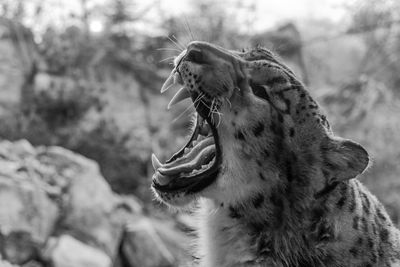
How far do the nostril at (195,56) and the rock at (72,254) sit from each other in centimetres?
465

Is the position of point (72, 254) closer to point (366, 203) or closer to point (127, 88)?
point (366, 203)

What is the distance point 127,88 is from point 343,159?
12.1 metres

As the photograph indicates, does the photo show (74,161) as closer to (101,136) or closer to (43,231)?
(43,231)

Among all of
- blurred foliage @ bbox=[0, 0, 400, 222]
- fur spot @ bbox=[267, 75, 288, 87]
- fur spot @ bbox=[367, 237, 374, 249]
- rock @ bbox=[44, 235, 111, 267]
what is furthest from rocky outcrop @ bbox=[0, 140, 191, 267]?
fur spot @ bbox=[367, 237, 374, 249]

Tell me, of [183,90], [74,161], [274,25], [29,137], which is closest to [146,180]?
[29,137]

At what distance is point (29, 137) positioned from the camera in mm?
11891

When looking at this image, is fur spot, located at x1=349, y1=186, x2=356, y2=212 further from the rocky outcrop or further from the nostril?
the rocky outcrop

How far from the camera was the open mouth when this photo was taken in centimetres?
335

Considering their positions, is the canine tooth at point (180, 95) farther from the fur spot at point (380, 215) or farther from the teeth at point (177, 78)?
the fur spot at point (380, 215)

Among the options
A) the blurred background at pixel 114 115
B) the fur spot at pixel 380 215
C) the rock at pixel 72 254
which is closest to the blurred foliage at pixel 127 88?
the blurred background at pixel 114 115

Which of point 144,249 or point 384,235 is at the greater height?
point 384,235

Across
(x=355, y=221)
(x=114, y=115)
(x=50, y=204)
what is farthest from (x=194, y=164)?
(x=114, y=115)

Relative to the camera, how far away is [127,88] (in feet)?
49.1

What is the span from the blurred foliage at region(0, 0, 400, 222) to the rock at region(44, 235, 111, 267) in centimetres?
441
